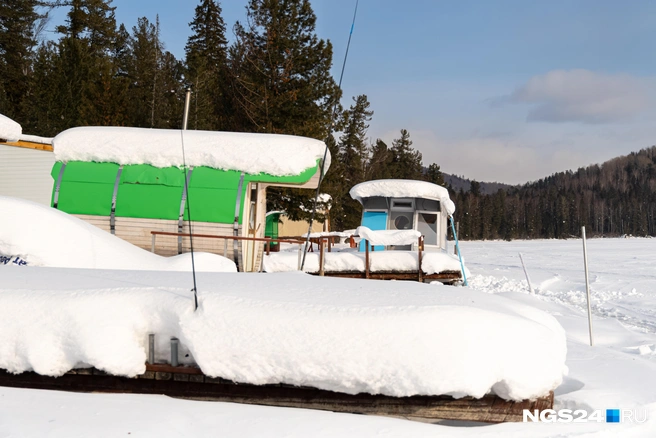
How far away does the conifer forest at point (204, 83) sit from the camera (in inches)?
939

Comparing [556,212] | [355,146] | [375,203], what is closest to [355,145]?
[355,146]

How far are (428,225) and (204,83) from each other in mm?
17042

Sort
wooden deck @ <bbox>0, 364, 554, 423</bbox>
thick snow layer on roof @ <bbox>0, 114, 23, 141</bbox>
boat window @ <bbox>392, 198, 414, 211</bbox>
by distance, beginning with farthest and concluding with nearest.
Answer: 1. boat window @ <bbox>392, 198, 414, 211</bbox>
2. thick snow layer on roof @ <bbox>0, 114, 23, 141</bbox>
3. wooden deck @ <bbox>0, 364, 554, 423</bbox>

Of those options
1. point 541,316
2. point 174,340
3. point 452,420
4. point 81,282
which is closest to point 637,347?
point 541,316

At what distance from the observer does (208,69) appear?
41.6m

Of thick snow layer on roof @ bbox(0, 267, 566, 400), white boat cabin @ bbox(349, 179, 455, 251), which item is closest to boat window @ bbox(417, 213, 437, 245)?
white boat cabin @ bbox(349, 179, 455, 251)

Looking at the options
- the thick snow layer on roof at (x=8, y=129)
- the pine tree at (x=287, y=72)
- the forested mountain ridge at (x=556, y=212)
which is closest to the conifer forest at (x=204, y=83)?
the pine tree at (x=287, y=72)

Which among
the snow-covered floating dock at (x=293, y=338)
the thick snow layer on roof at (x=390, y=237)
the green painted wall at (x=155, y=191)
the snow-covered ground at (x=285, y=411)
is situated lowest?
the snow-covered ground at (x=285, y=411)

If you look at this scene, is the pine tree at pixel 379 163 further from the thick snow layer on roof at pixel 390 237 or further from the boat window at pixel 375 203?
the thick snow layer on roof at pixel 390 237

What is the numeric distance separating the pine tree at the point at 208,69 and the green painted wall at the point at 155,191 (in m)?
18.4

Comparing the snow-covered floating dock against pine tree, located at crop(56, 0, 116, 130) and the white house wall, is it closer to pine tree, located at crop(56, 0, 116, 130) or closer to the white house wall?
the white house wall

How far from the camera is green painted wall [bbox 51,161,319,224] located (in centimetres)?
1080

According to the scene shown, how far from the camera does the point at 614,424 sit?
4.20 metres

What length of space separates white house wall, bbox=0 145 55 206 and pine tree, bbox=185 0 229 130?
12945 millimetres
